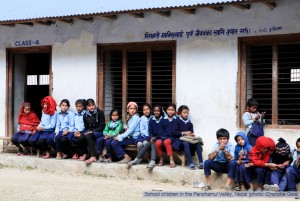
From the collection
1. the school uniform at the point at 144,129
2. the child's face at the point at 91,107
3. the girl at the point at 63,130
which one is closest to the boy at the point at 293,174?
the school uniform at the point at 144,129

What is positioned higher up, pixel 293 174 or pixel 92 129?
pixel 92 129

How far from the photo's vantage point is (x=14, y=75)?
1152 centimetres

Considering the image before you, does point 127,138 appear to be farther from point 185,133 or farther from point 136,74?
point 136,74

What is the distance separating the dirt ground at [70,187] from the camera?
7.33m

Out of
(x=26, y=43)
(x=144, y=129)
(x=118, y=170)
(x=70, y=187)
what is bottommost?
(x=70, y=187)

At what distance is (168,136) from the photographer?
8.98 metres

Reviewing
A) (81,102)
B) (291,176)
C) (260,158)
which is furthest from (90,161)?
(291,176)

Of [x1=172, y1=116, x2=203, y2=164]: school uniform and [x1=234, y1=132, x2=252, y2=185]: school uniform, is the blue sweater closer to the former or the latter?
[x1=172, y1=116, x2=203, y2=164]: school uniform

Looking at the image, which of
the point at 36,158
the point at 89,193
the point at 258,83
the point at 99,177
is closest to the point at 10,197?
the point at 89,193

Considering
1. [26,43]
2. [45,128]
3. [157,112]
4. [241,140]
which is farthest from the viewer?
[26,43]

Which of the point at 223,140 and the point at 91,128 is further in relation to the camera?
the point at 91,128

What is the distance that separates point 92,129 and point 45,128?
114cm

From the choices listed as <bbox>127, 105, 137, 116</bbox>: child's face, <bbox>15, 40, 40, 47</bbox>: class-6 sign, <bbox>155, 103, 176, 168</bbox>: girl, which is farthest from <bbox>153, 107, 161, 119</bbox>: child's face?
<bbox>15, 40, 40, 47</bbox>: class-6 sign

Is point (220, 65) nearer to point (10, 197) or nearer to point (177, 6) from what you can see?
point (177, 6)
